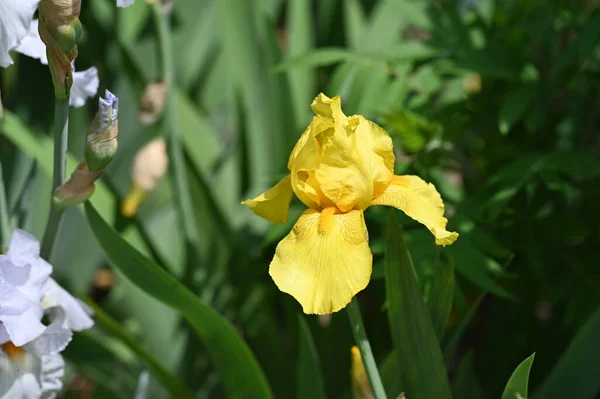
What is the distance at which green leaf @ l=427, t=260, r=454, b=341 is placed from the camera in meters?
0.67

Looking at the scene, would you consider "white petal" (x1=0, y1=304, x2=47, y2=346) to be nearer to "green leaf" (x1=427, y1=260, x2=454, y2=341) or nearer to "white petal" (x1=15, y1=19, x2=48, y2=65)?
"white petal" (x1=15, y1=19, x2=48, y2=65)

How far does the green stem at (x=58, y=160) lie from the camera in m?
0.61

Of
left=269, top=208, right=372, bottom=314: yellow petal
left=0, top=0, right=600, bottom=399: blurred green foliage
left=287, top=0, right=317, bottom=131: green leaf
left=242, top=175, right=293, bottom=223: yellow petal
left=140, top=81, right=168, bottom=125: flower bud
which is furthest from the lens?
left=287, top=0, right=317, bottom=131: green leaf

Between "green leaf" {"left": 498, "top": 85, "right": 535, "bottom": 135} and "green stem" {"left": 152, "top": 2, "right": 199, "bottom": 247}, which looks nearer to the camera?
"green leaf" {"left": 498, "top": 85, "right": 535, "bottom": 135}

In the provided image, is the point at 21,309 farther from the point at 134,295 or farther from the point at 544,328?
the point at 544,328

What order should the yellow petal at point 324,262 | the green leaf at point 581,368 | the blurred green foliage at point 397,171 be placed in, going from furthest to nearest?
the blurred green foliage at point 397,171 < the green leaf at point 581,368 < the yellow petal at point 324,262

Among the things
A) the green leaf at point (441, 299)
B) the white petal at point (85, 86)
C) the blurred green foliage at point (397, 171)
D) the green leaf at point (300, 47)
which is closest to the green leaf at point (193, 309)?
the blurred green foliage at point (397, 171)

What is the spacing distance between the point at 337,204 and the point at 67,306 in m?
0.32

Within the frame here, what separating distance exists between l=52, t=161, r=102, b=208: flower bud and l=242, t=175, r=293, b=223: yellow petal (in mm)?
144

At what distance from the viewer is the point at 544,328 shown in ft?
3.84

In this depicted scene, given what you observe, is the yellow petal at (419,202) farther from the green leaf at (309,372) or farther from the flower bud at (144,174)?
the flower bud at (144,174)

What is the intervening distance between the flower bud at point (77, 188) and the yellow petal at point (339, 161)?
0.19 m

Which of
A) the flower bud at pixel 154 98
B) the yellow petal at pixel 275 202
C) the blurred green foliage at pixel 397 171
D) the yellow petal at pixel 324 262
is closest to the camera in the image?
the yellow petal at pixel 324 262

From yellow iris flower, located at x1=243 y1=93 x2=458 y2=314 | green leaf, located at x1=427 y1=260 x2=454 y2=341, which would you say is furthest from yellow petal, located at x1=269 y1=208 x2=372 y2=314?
green leaf, located at x1=427 y1=260 x2=454 y2=341
